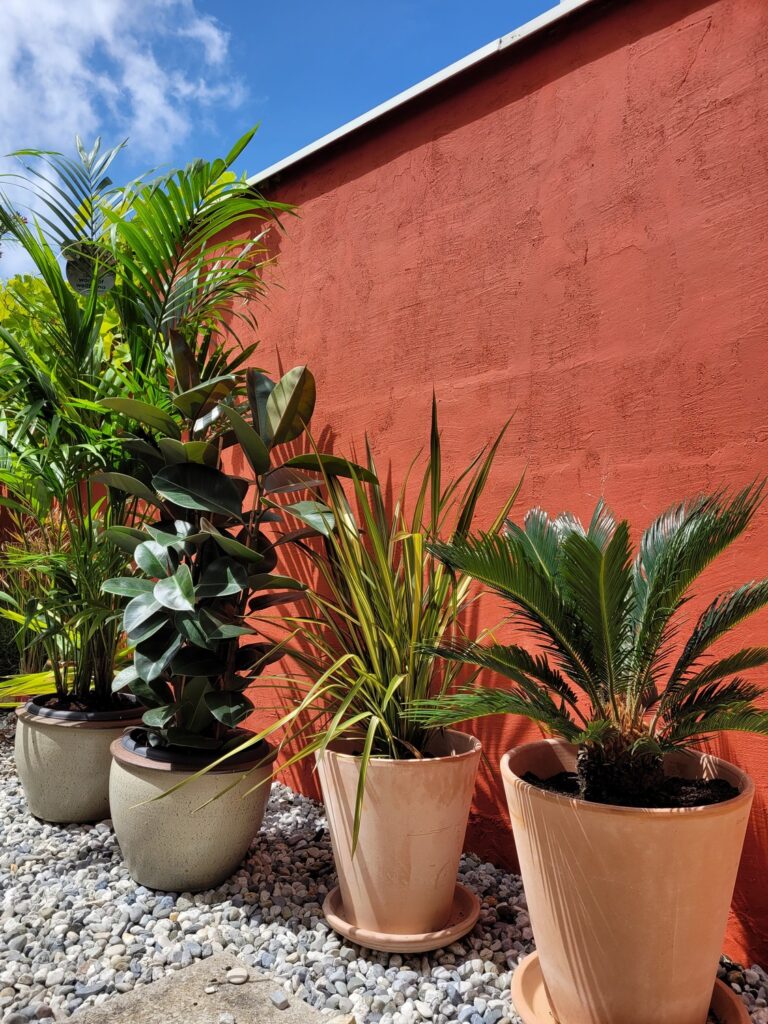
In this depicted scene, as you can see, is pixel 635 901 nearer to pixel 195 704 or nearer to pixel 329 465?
pixel 195 704

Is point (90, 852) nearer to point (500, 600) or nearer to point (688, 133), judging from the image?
point (500, 600)

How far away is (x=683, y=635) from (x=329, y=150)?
2.50 m

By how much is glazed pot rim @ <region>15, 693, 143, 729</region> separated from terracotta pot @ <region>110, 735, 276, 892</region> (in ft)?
1.59

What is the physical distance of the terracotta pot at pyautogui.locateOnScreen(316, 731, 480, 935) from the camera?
2025 mm

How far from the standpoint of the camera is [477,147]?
9.04 ft

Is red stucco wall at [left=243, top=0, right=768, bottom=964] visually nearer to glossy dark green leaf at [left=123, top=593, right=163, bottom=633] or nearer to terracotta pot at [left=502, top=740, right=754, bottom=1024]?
terracotta pot at [left=502, top=740, right=754, bottom=1024]

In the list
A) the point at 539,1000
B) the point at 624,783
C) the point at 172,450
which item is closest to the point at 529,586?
the point at 624,783

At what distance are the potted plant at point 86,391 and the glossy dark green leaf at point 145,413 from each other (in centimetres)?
24

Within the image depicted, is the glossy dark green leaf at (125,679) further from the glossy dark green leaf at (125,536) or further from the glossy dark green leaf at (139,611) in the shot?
the glossy dark green leaf at (125,536)

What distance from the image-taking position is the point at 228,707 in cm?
239

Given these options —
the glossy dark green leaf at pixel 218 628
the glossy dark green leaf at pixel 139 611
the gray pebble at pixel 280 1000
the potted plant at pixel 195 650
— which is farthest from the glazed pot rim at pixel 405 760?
the glossy dark green leaf at pixel 139 611

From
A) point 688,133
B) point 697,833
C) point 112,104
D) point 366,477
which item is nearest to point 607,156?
point 688,133

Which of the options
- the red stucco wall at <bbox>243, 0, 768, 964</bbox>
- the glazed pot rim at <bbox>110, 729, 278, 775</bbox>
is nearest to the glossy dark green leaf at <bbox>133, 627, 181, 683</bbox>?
the glazed pot rim at <bbox>110, 729, 278, 775</bbox>

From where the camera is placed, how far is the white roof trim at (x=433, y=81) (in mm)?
2484
